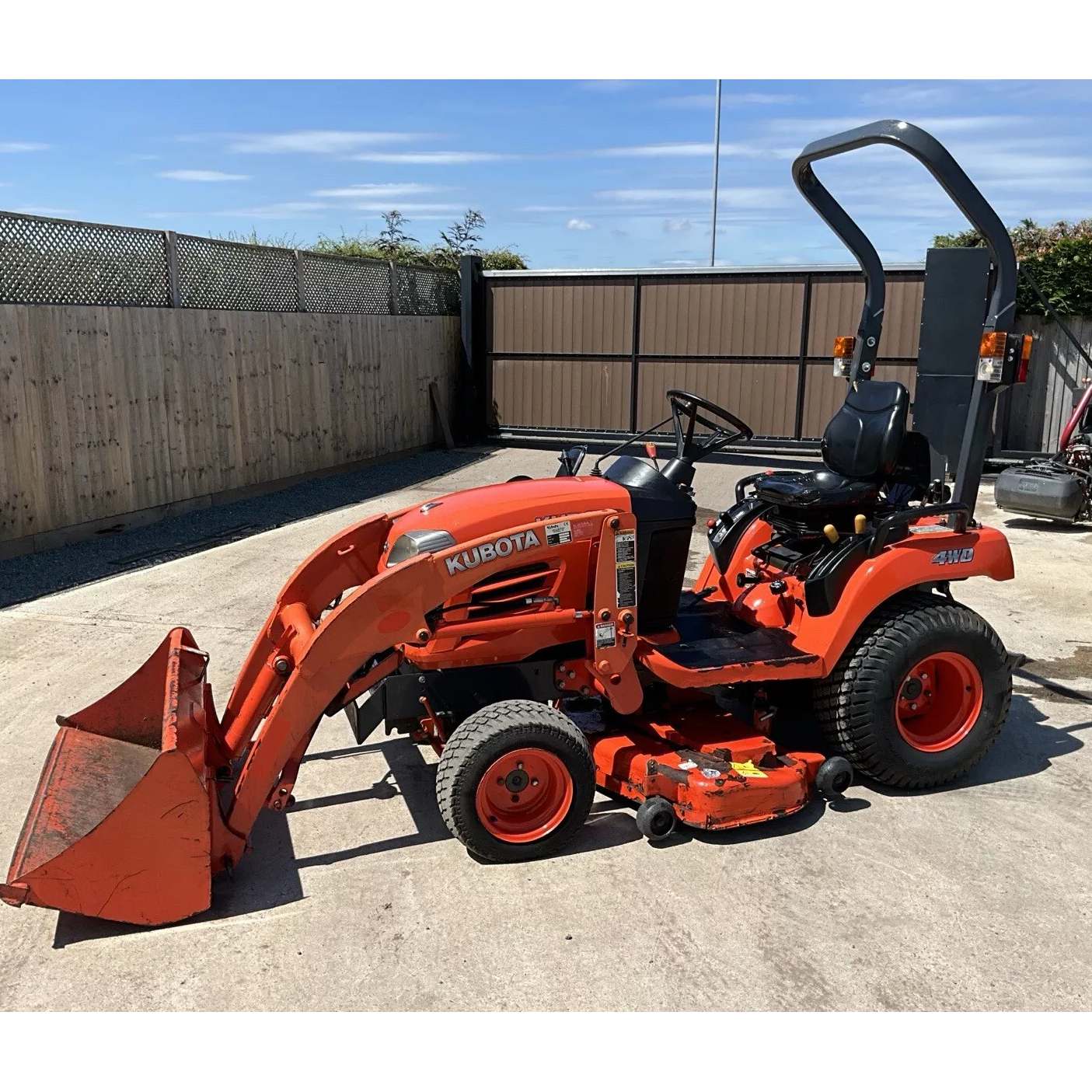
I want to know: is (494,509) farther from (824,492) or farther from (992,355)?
(992,355)

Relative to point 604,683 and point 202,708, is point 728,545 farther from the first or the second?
point 202,708

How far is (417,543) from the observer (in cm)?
363

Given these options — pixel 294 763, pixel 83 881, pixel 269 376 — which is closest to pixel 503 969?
pixel 294 763

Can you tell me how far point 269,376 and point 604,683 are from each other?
8.00 m

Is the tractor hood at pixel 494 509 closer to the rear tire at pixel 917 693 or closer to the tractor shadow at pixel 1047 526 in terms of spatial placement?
the rear tire at pixel 917 693

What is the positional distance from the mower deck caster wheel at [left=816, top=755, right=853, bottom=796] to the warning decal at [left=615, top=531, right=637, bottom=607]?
1.00 m

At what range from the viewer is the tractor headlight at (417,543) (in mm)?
3584

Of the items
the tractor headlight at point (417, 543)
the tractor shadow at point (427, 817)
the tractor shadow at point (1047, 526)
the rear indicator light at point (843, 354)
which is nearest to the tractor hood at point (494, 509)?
the tractor headlight at point (417, 543)

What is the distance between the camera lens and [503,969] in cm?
299

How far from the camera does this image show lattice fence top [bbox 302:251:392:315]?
11.6 m

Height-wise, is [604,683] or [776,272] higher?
[776,272]

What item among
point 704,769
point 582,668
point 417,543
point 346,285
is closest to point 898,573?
point 704,769

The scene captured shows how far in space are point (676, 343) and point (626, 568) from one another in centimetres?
1025

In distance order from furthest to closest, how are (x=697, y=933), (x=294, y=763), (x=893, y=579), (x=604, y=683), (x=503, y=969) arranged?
(x=893, y=579) < (x=604, y=683) < (x=294, y=763) < (x=697, y=933) < (x=503, y=969)
